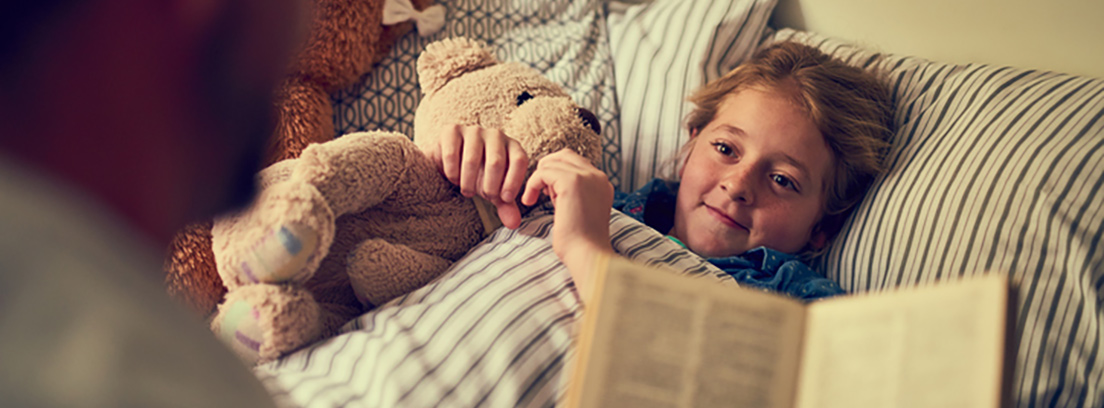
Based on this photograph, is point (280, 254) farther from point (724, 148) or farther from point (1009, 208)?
point (1009, 208)

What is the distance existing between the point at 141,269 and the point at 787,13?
4.25 ft

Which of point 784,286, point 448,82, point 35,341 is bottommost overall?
point 784,286

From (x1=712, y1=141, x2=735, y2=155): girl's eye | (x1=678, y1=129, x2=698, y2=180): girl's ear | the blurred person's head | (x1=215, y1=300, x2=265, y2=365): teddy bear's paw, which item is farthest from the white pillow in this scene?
the blurred person's head

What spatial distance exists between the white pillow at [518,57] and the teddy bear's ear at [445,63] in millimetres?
266

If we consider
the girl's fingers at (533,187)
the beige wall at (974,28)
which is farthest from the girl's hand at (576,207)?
the beige wall at (974,28)

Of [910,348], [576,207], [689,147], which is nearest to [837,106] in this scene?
[689,147]

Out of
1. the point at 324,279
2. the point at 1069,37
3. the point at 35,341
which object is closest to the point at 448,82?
the point at 324,279

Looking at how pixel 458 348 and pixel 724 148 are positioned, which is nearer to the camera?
pixel 458 348

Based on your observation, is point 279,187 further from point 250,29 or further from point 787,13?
point 787,13

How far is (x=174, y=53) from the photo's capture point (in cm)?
30

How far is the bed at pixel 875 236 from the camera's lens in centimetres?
59

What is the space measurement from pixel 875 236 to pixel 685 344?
676 mm

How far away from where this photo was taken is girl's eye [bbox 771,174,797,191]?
98cm

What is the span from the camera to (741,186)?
960 millimetres
